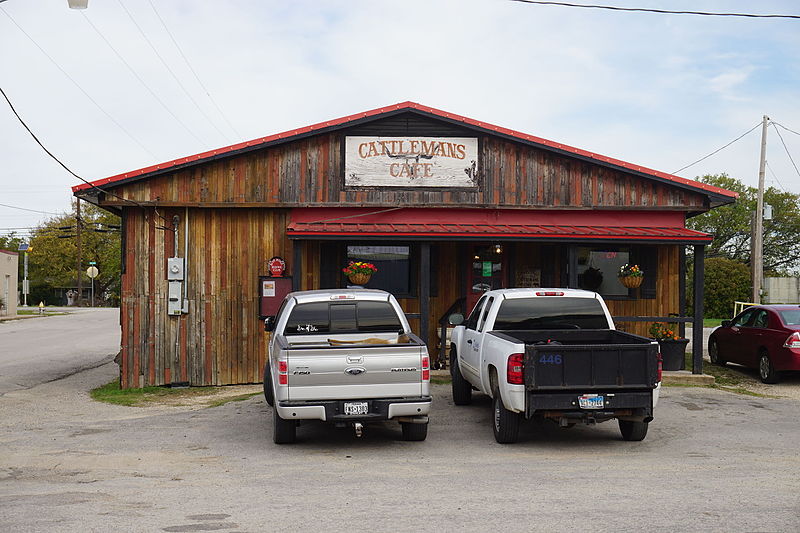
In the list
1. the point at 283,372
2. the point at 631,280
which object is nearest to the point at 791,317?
the point at 631,280

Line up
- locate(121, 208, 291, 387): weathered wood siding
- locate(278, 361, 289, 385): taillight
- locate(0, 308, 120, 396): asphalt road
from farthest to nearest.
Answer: locate(0, 308, 120, 396): asphalt road
locate(121, 208, 291, 387): weathered wood siding
locate(278, 361, 289, 385): taillight

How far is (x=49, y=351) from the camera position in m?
23.1

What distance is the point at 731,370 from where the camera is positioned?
17.6 metres

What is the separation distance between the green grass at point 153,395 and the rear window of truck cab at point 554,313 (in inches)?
200

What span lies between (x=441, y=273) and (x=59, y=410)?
26.9 feet

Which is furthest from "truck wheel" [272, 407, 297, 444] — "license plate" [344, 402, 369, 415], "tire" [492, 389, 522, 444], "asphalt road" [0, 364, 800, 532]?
"tire" [492, 389, 522, 444]

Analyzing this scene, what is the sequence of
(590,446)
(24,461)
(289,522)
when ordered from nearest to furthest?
1. (289,522)
2. (24,461)
3. (590,446)

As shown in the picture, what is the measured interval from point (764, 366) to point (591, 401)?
877 cm

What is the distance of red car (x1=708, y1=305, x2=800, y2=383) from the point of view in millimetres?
15164

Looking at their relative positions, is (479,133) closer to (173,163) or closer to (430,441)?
(173,163)

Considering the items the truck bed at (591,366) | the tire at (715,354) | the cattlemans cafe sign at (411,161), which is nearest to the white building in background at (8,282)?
the cattlemans cafe sign at (411,161)

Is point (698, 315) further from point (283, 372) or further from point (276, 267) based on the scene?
point (283, 372)

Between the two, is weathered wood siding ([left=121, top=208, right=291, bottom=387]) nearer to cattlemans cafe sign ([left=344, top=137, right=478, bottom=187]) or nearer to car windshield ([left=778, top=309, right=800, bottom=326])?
cattlemans cafe sign ([left=344, top=137, right=478, bottom=187])

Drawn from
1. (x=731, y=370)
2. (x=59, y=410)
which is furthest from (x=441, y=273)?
(x=59, y=410)
